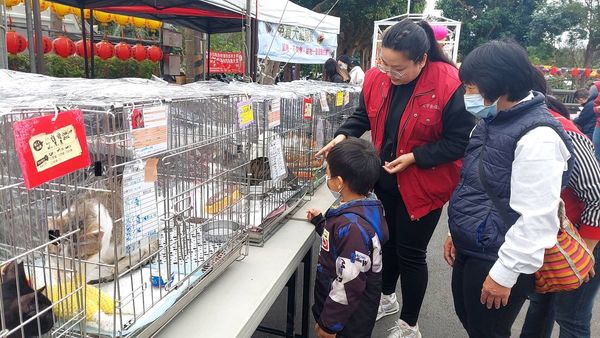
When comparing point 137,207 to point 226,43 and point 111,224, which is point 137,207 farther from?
point 226,43

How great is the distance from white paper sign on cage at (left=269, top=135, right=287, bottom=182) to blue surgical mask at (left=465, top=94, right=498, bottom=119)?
76 cm

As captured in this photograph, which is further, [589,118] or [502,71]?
[589,118]

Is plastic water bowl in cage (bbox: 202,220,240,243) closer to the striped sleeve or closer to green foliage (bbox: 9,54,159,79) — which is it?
the striped sleeve

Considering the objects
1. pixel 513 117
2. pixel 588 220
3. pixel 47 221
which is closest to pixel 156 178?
pixel 47 221

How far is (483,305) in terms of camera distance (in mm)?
1486

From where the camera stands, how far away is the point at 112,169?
84cm

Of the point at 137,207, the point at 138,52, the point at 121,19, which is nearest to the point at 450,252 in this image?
the point at 137,207

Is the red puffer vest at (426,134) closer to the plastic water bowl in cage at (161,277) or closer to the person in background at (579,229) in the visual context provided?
the person in background at (579,229)

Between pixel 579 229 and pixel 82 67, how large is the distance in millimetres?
13120

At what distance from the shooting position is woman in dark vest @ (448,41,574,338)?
123 cm

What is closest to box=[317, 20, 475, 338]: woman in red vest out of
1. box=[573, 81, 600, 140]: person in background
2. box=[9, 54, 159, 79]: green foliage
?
box=[573, 81, 600, 140]: person in background

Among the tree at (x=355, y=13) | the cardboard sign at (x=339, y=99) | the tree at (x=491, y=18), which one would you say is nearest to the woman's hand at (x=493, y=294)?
the cardboard sign at (x=339, y=99)

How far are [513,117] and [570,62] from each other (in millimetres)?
24546

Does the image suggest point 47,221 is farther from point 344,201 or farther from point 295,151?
point 295,151
